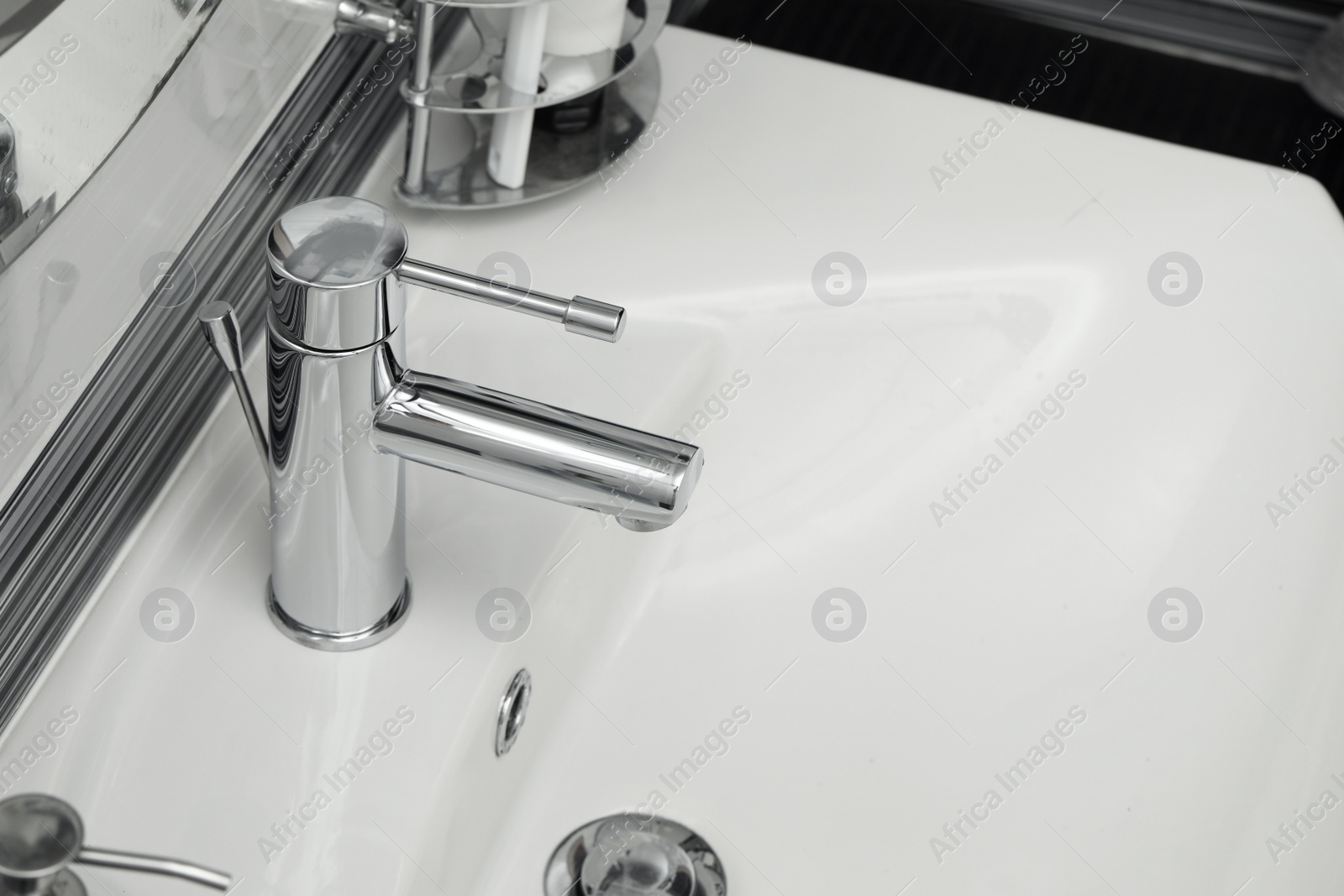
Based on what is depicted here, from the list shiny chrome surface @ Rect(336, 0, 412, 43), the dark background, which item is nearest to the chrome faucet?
shiny chrome surface @ Rect(336, 0, 412, 43)

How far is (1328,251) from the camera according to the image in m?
0.73

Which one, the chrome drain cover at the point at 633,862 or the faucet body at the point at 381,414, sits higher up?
the faucet body at the point at 381,414

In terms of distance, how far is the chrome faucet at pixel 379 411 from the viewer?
429 millimetres

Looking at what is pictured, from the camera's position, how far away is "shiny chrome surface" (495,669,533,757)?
1.82ft

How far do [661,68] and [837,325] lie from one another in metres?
0.20

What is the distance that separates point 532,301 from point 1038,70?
4.35 feet

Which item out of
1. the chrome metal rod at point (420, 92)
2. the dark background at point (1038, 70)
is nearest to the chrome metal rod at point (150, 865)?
the chrome metal rod at point (420, 92)

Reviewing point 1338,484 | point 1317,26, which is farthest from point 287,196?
point 1317,26

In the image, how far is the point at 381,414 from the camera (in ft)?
1.52

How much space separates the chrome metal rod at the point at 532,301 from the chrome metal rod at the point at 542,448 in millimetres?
32

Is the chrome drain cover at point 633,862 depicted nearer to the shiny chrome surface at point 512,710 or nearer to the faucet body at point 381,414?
the shiny chrome surface at point 512,710

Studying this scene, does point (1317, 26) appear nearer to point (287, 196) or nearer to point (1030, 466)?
point (1030, 466)

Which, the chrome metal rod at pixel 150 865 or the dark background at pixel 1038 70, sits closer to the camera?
the chrome metal rod at pixel 150 865

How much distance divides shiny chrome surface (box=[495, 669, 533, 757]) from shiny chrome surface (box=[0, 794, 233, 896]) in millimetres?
163
